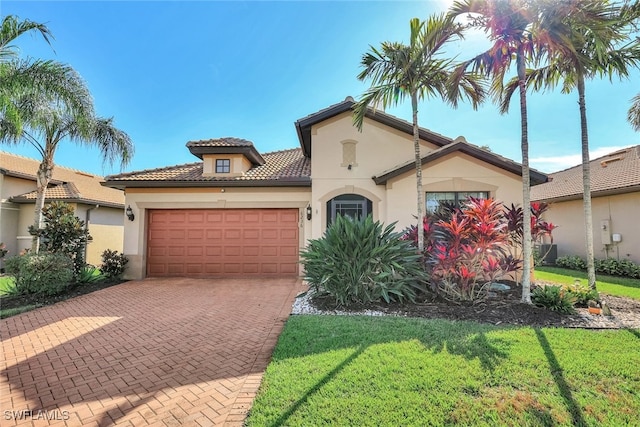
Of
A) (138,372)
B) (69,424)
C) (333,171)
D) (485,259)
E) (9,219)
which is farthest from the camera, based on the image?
(9,219)

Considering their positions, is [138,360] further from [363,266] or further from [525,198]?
[525,198]

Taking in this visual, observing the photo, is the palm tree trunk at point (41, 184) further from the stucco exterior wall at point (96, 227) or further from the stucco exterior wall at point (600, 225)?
the stucco exterior wall at point (600, 225)

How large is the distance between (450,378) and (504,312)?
3913mm

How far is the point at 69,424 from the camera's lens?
10.1 ft

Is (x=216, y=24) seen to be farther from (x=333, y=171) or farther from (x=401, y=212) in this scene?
(x=401, y=212)

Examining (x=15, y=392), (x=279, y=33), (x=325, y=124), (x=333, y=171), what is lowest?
(x=15, y=392)

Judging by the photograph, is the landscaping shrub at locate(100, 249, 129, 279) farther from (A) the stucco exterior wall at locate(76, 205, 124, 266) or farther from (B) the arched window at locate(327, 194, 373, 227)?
(B) the arched window at locate(327, 194, 373, 227)

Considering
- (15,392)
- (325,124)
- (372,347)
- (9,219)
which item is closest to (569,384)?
(372,347)

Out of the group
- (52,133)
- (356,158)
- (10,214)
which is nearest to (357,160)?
(356,158)

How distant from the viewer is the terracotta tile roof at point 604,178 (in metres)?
12.9

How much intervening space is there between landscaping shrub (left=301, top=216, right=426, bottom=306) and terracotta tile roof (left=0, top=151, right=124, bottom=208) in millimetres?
14241

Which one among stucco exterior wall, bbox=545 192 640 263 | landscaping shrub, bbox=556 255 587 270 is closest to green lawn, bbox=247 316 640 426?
stucco exterior wall, bbox=545 192 640 263

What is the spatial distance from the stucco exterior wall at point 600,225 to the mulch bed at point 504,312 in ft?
23.6

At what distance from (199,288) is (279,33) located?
1006cm
